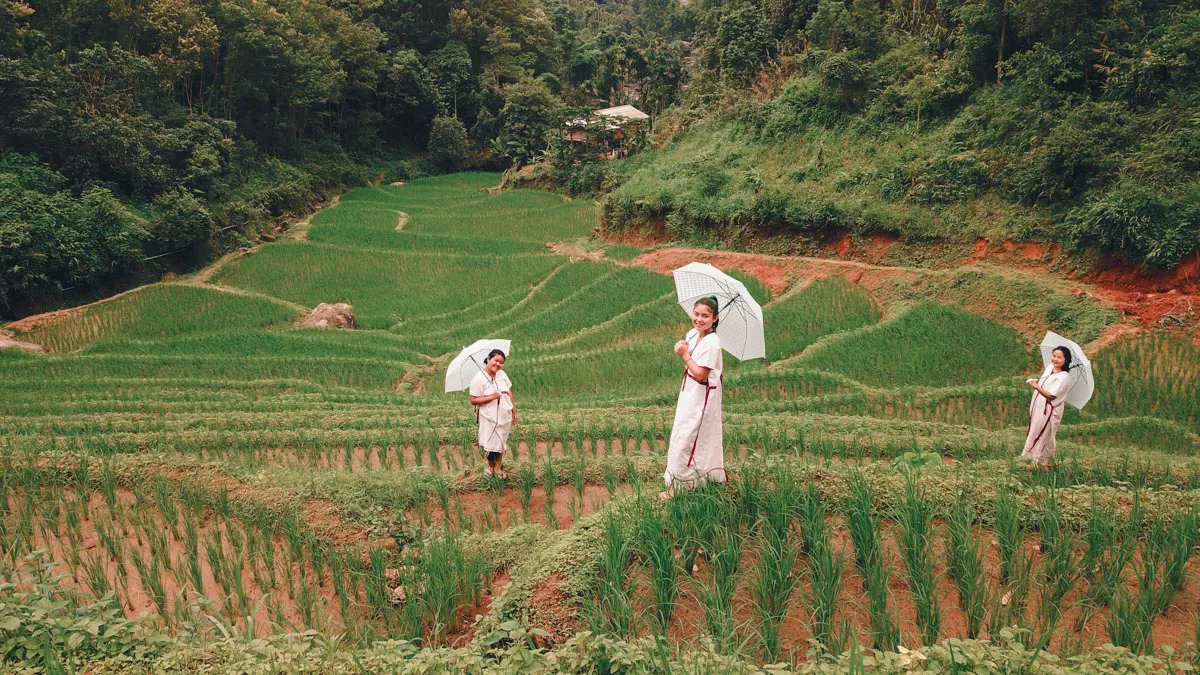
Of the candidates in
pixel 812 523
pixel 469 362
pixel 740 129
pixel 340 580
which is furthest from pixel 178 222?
pixel 812 523

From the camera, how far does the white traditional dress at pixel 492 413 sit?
21.6 ft

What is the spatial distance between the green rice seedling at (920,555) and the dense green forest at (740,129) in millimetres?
11178

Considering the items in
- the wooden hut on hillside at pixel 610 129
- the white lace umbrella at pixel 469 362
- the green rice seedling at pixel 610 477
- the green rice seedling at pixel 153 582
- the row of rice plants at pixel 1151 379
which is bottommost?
the row of rice plants at pixel 1151 379

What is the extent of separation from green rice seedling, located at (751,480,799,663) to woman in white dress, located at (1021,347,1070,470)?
3.94m

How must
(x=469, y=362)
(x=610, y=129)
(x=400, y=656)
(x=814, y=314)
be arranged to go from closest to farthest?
(x=400, y=656) < (x=469, y=362) < (x=814, y=314) < (x=610, y=129)

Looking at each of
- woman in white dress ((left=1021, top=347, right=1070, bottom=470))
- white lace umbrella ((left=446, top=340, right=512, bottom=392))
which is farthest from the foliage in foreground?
woman in white dress ((left=1021, top=347, right=1070, bottom=470))

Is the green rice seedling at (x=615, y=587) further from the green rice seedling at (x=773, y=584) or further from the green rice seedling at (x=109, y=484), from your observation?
the green rice seedling at (x=109, y=484)

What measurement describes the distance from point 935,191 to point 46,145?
25.9 metres

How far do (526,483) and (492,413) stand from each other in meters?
0.74

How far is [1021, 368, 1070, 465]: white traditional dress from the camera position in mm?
6863

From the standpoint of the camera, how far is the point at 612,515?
438 cm

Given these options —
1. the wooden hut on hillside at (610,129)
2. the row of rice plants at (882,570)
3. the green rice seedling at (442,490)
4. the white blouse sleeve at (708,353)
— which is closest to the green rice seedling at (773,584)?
the row of rice plants at (882,570)

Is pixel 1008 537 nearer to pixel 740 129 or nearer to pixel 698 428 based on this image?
pixel 698 428

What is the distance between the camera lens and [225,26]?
29281 mm
